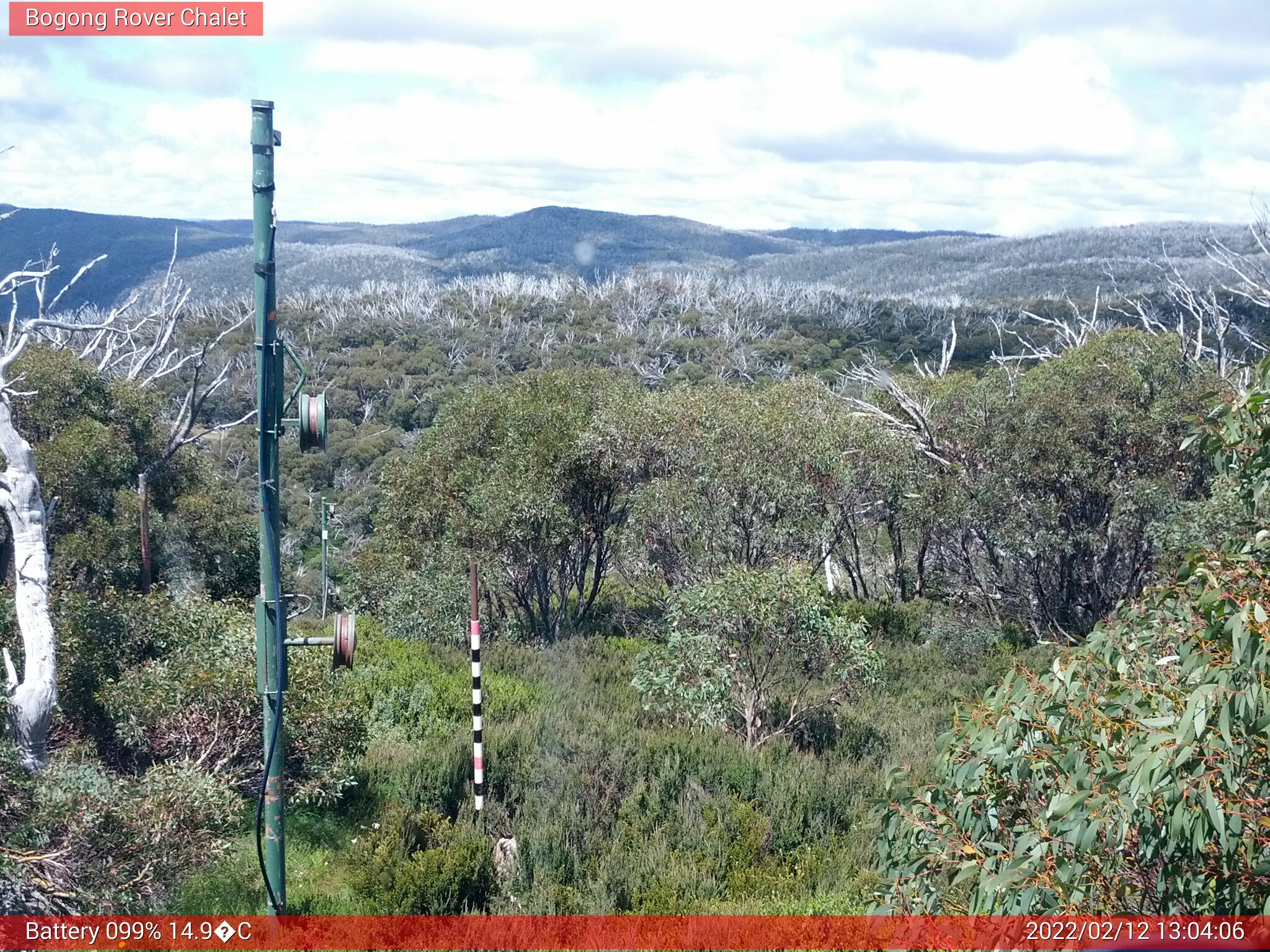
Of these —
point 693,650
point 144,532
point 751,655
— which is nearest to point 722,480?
point 751,655

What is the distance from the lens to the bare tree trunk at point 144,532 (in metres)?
13.0

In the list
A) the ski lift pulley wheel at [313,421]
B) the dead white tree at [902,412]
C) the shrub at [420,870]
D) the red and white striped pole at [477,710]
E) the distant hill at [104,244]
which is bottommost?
the shrub at [420,870]

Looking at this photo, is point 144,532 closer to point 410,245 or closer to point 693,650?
point 693,650

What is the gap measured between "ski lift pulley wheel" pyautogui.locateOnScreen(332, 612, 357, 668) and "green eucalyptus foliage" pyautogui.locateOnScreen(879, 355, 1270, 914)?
276cm

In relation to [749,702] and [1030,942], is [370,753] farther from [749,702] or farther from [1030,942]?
[1030,942]

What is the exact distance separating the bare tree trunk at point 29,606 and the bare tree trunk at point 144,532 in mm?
5609

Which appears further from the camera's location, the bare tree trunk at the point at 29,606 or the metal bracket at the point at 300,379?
the bare tree trunk at the point at 29,606

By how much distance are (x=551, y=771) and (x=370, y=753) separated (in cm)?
165

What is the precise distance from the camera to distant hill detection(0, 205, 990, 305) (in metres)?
83.6

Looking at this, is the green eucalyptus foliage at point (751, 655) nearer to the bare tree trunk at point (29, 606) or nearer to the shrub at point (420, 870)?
the shrub at point (420, 870)

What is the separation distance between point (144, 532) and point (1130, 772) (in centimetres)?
1222

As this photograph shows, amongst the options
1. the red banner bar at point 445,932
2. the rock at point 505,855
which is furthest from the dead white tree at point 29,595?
the rock at point 505,855

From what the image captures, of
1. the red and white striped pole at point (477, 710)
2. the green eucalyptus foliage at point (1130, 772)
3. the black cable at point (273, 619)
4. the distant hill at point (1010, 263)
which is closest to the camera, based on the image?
the green eucalyptus foliage at point (1130, 772)

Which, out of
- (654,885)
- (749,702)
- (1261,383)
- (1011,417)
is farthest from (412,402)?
(1261,383)
